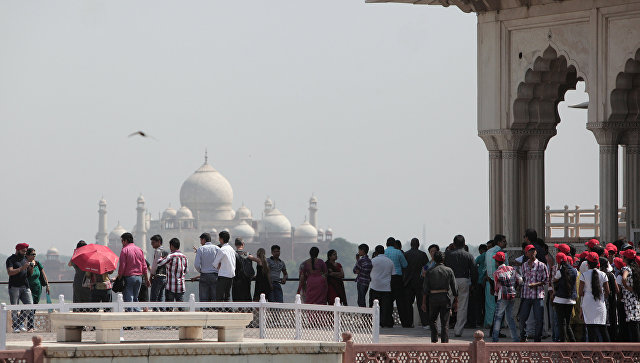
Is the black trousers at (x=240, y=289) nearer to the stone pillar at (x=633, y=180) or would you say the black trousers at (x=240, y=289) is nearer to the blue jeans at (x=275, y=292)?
the blue jeans at (x=275, y=292)

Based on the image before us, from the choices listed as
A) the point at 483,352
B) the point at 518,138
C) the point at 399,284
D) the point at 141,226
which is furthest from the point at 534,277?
the point at 141,226

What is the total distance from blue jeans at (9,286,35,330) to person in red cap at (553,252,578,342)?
5.36m

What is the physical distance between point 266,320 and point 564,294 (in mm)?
2854

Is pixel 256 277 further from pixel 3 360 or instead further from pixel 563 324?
pixel 3 360

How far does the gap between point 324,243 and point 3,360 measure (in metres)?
153

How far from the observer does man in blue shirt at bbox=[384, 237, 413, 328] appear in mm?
15359

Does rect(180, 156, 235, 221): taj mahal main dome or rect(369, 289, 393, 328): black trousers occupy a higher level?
rect(180, 156, 235, 221): taj mahal main dome

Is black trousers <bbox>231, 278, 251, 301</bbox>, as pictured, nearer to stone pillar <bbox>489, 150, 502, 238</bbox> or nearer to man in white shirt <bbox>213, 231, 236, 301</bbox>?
man in white shirt <bbox>213, 231, 236, 301</bbox>

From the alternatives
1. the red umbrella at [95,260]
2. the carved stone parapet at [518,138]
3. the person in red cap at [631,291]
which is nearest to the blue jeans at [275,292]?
the red umbrella at [95,260]

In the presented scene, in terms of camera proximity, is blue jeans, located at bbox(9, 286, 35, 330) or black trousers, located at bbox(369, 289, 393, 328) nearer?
blue jeans, located at bbox(9, 286, 35, 330)

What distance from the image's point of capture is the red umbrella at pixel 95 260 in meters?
13.6

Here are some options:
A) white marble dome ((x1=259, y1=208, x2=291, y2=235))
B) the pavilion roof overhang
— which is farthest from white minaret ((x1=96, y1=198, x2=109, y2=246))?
the pavilion roof overhang

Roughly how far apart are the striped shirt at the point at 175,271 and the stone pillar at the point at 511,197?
458 centimetres

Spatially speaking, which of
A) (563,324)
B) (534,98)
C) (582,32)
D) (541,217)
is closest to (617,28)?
(582,32)
